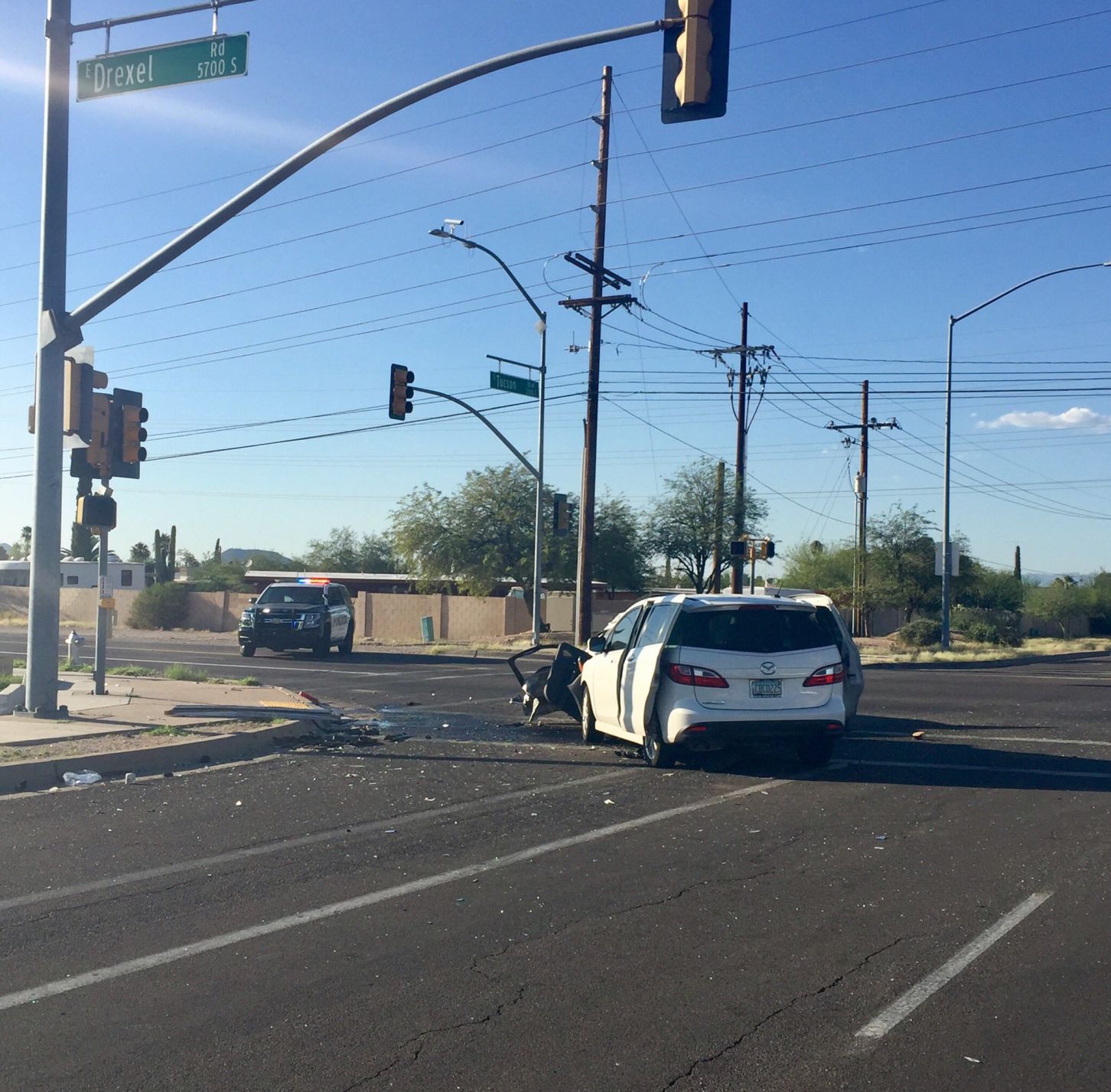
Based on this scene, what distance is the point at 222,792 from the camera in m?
10.9

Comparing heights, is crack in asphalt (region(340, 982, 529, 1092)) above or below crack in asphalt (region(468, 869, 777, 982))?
below

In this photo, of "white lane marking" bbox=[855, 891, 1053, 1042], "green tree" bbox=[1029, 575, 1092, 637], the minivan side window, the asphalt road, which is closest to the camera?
the asphalt road

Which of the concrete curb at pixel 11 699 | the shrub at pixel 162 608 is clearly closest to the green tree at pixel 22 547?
the shrub at pixel 162 608

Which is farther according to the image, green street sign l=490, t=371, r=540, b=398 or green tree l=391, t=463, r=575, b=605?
green tree l=391, t=463, r=575, b=605

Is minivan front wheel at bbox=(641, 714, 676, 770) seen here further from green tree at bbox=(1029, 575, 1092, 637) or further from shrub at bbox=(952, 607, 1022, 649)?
green tree at bbox=(1029, 575, 1092, 637)

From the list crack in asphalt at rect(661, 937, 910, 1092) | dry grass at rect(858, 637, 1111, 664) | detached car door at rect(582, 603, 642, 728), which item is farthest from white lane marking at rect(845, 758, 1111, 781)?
dry grass at rect(858, 637, 1111, 664)

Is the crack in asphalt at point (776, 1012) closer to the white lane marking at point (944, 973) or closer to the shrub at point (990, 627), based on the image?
the white lane marking at point (944, 973)

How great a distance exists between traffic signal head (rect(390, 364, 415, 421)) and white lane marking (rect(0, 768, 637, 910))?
18.3 m

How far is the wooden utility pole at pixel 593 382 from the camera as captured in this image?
30.7 m

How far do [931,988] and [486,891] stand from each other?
2.72 meters

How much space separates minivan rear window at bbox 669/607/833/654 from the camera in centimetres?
1184

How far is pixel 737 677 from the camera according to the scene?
1163cm

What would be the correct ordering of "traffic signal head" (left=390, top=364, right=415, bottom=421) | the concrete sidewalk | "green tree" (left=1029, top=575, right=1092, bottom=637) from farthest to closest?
"green tree" (left=1029, top=575, right=1092, bottom=637), "traffic signal head" (left=390, top=364, right=415, bottom=421), the concrete sidewalk

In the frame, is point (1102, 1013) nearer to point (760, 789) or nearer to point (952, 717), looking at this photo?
point (760, 789)
